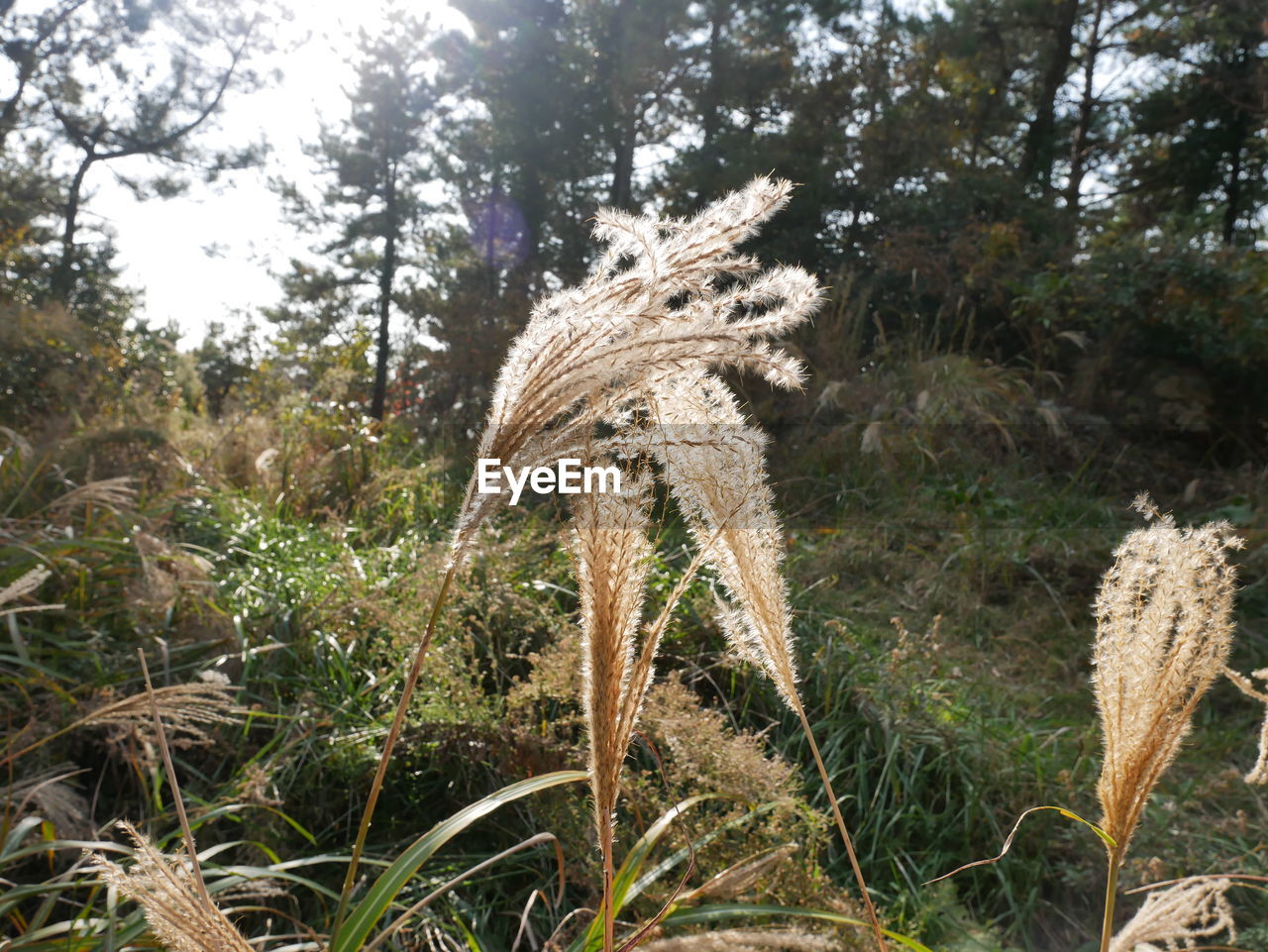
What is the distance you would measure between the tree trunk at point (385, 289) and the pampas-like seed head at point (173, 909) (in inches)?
397

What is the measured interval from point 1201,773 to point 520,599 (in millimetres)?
2635

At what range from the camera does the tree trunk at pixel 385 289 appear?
10.6 m

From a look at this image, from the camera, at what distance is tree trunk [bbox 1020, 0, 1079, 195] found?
1159 centimetres

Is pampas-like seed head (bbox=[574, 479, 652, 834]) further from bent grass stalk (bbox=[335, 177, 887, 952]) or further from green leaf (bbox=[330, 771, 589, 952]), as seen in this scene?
green leaf (bbox=[330, 771, 589, 952])

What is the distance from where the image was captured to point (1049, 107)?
39.5ft

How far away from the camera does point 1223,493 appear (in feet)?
19.1

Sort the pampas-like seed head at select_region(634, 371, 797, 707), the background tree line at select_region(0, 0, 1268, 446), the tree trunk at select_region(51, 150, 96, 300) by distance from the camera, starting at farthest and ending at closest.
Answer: the tree trunk at select_region(51, 150, 96, 300) < the background tree line at select_region(0, 0, 1268, 446) < the pampas-like seed head at select_region(634, 371, 797, 707)

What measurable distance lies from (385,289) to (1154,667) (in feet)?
37.7

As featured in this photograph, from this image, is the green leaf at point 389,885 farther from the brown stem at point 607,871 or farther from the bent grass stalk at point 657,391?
the brown stem at point 607,871

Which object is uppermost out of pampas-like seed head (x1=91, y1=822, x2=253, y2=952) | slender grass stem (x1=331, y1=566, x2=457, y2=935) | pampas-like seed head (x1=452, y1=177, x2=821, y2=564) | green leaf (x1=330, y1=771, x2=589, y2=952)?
pampas-like seed head (x1=452, y1=177, x2=821, y2=564)

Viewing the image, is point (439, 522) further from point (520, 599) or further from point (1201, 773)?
point (1201, 773)

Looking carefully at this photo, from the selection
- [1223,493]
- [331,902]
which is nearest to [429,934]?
[331,902]

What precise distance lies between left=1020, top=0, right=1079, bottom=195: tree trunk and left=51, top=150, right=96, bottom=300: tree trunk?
50.2 ft

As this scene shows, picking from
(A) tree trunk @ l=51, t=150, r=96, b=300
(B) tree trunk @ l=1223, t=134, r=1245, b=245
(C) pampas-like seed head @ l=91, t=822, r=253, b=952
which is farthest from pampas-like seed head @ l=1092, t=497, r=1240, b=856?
(A) tree trunk @ l=51, t=150, r=96, b=300
